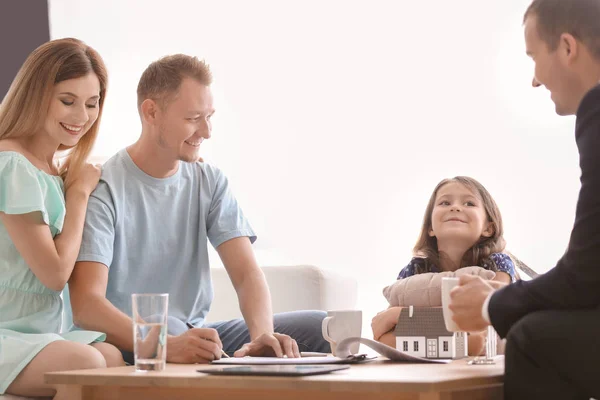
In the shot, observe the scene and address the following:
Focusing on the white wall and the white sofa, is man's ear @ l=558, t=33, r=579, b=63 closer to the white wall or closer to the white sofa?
the white sofa

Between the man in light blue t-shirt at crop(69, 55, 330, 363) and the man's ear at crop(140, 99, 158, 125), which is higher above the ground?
the man's ear at crop(140, 99, 158, 125)

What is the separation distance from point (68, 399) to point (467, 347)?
2.97ft

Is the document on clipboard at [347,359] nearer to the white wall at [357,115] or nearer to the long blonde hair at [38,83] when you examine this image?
the long blonde hair at [38,83]

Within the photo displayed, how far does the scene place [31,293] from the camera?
2.10 m

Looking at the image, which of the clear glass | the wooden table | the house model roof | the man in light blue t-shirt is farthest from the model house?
the man in light blue t-shirt

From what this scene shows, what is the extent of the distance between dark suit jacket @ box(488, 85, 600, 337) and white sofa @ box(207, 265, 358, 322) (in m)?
1.62

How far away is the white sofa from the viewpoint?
2984 mm

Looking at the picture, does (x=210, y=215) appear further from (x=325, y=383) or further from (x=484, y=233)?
(x=325, y=383)

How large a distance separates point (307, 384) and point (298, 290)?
68.4 inches

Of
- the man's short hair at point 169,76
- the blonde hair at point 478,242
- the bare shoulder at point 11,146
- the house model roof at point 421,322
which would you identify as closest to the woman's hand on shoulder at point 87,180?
the bare shoulder at point 11,146

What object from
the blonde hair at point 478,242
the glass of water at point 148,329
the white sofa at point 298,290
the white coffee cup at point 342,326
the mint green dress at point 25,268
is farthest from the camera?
the white sofa at point 298,290

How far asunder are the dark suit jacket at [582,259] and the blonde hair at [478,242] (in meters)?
1.30

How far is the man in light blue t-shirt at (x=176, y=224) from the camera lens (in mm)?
2387

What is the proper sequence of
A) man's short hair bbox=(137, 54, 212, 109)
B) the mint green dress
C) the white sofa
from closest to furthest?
the mint green dress < man's short hair bbox=(137, 54, 212, 109) < the white sofa
